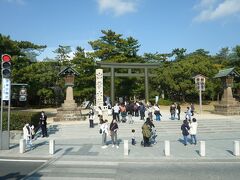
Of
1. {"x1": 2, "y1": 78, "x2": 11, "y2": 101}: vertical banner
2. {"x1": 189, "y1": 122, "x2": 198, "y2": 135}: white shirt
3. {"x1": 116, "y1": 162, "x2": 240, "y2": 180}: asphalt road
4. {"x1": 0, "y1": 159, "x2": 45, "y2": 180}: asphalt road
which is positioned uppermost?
{"x1": 2, "y1": 78, "x2": 11, "y2": 101}: vertical banner

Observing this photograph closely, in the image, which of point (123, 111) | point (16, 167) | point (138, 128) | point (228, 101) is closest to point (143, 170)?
point (16, 167)

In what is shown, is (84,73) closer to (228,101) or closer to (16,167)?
(228,101)

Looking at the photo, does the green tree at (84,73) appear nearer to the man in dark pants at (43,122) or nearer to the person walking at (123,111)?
the person walking at (123,111)

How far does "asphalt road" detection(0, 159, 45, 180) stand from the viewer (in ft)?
33.6

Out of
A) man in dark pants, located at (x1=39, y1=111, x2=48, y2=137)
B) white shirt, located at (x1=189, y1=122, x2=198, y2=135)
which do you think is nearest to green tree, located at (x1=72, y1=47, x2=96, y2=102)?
man in dark pants, located at (x1=39, y1=111, x2=48, y2=137)

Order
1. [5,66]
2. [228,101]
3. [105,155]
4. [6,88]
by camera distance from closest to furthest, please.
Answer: [105,155] < [5,66] < [6,88] < [228,101]

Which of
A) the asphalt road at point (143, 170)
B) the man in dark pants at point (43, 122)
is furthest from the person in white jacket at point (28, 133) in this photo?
the asphalt road at point (143, 170)

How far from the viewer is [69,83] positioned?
97.6 ft

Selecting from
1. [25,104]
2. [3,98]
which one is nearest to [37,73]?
[25,104]

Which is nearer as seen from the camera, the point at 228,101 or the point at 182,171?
the point at 182,171

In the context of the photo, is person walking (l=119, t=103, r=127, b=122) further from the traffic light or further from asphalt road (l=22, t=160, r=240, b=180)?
asphalt road (l=22, t=160, r=240, b=180)

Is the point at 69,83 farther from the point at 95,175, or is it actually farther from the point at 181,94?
the point at 181,94

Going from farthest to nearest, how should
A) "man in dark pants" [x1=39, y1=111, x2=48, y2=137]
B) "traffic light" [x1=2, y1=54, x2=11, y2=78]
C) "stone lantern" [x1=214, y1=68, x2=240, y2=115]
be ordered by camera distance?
"stone lantern" [x1=214, y1=68, x2=240, y2=115]
"man in dark pants" [x1=39, y1=111, x2=48, y2=137]
"traffic light" [x1=2, y1=54, x2=11, y2=78]

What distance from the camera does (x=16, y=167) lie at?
11.7 meters
